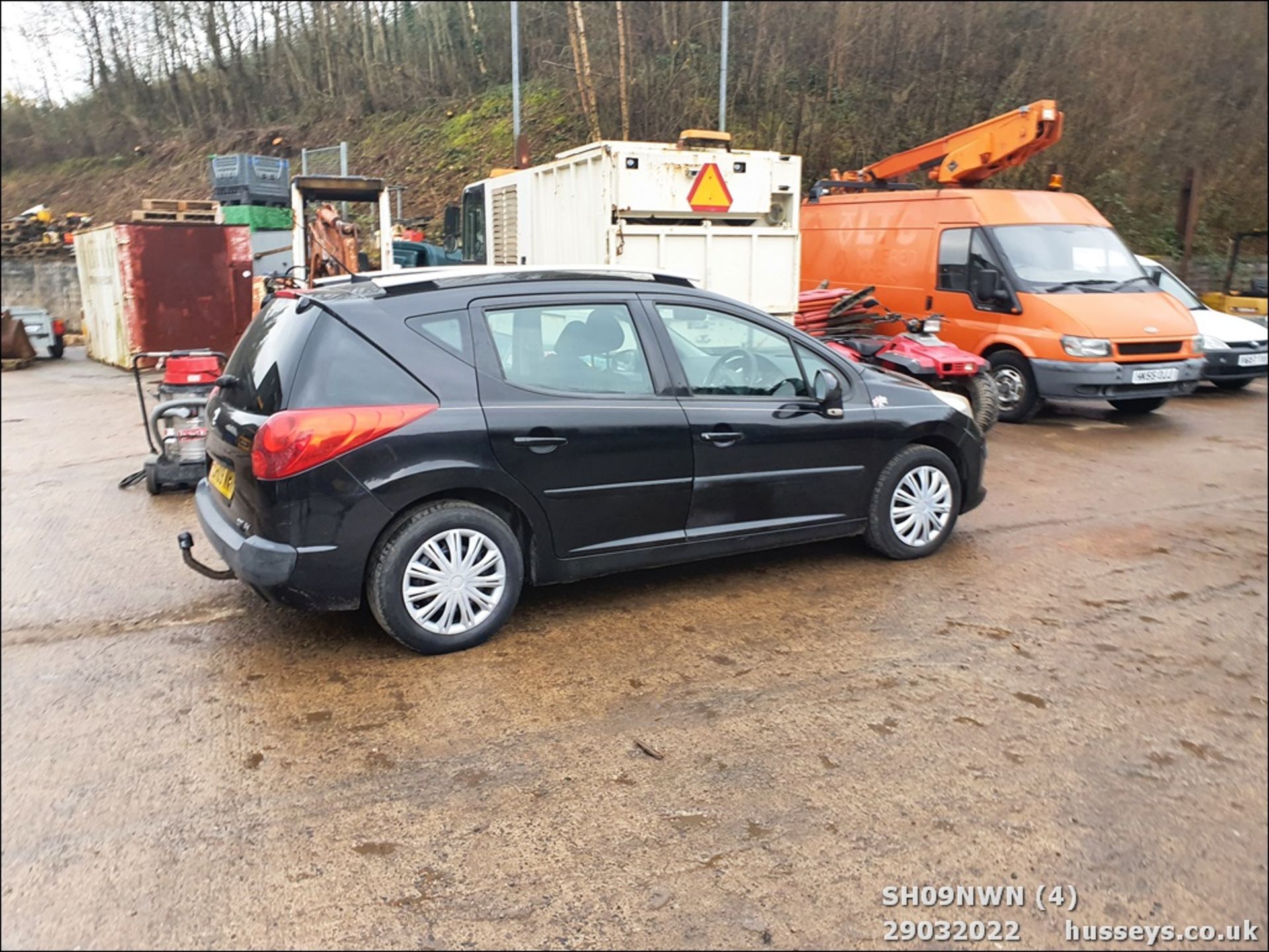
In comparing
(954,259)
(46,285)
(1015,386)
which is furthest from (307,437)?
(46,285)

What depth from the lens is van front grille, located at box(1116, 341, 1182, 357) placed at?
386 inches

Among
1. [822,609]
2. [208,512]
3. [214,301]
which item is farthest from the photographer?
[214,301]

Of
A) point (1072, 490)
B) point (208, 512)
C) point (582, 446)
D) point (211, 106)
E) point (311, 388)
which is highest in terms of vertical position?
point (211, 106)

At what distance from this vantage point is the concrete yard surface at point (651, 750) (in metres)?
2.68

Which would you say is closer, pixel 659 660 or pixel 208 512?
pixel 659 660

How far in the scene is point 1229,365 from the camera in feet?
39.2

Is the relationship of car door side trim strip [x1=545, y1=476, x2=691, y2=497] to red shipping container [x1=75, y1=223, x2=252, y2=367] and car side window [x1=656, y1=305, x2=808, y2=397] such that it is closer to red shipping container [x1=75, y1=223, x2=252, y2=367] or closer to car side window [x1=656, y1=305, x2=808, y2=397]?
car side window [x1=656, y1=305, x2=808, y2=397]

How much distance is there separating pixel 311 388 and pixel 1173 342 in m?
9.27

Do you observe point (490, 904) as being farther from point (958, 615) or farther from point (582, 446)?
point (958, 615)

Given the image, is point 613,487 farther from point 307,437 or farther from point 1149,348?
point 1149,348

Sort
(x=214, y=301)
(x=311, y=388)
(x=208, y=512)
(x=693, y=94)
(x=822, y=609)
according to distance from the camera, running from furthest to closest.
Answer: (x=693, y=94)
(x=214, y=301)
(x=822, y=609)
(x=208, y=512)
(x=311, y=388)

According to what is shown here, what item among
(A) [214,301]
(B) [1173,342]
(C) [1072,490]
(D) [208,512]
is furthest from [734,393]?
(A) [214,301]

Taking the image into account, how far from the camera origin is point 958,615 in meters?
4.84

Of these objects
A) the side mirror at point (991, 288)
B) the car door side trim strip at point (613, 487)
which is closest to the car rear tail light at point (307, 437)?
the car door side trim strip at point (613, 487)
